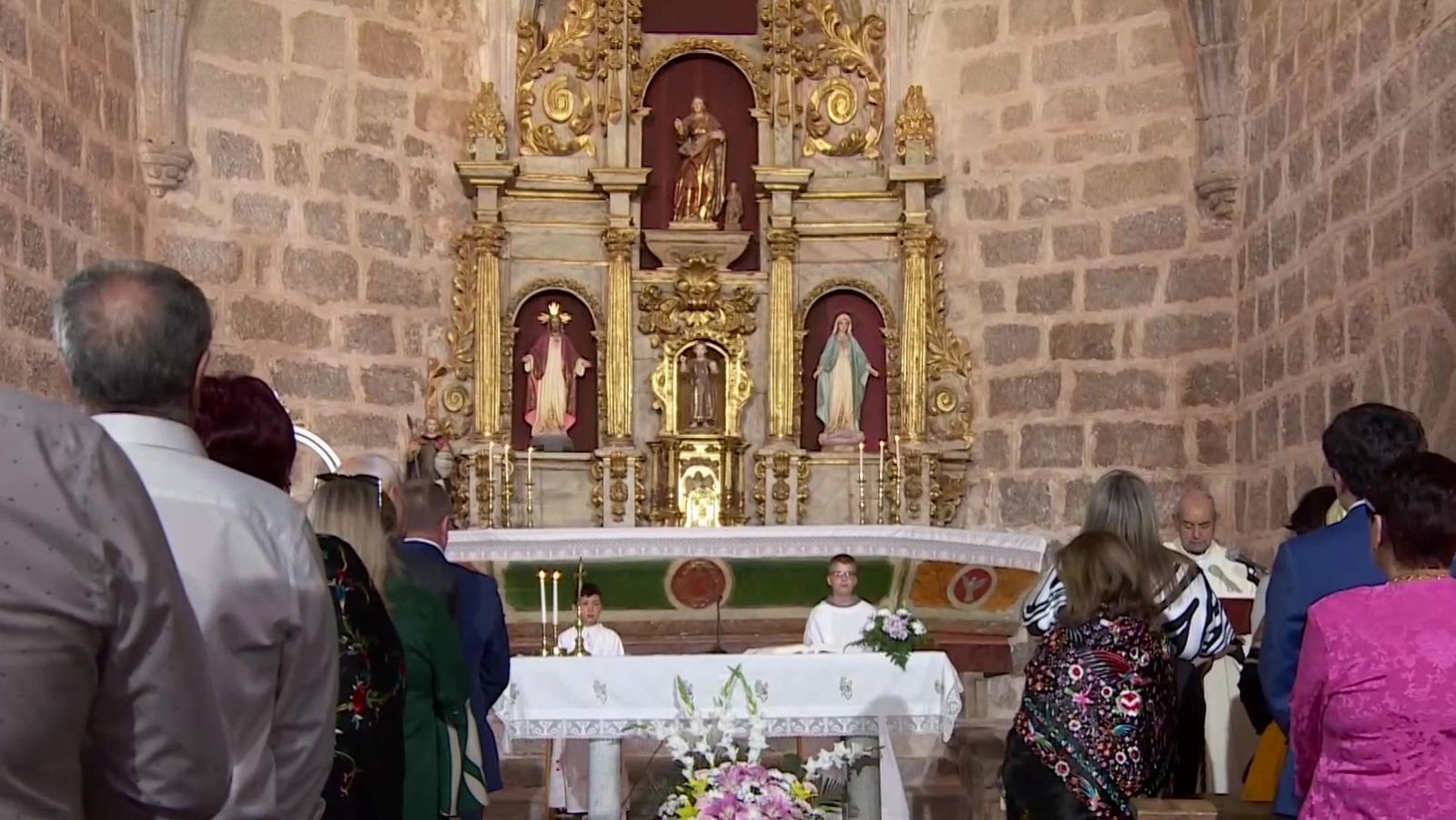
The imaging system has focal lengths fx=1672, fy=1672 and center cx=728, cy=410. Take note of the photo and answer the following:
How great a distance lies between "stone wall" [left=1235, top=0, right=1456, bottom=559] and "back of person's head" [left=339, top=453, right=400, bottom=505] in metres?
4.64

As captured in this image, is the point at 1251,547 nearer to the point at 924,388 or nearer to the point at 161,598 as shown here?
the point at 924,388

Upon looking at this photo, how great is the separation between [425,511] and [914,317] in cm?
685

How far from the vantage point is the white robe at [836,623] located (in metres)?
7.44

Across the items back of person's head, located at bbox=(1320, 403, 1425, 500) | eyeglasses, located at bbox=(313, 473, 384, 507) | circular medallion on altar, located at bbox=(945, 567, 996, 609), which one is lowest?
circular medallion on altar, located at bbox=(945, 567, 996, 609)

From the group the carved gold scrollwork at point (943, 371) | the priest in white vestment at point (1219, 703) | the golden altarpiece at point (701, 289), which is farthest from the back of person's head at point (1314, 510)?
the carved gold scrollwork at point (943, 371)

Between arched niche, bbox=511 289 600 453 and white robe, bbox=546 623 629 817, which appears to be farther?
arched niche, bbox=511 289 600 453

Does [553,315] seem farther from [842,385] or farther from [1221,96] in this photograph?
[1221,96]

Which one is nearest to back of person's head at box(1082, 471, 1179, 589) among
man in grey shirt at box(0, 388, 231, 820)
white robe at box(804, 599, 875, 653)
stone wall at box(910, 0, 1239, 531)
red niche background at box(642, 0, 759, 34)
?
man in grey shirt at box(0, 388, 231, 820)

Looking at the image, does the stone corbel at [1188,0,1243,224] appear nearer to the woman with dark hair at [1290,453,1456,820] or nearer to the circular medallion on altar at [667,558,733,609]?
the circular medallion on altar at [667,558,733,609]

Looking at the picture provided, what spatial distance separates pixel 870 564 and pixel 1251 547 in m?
2.20

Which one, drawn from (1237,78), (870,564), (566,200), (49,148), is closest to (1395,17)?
(1237,78)

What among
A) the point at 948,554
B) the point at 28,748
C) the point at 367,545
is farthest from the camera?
the point at 948,554

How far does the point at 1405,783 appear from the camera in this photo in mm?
2561

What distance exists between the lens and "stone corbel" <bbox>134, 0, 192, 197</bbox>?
368 inches
